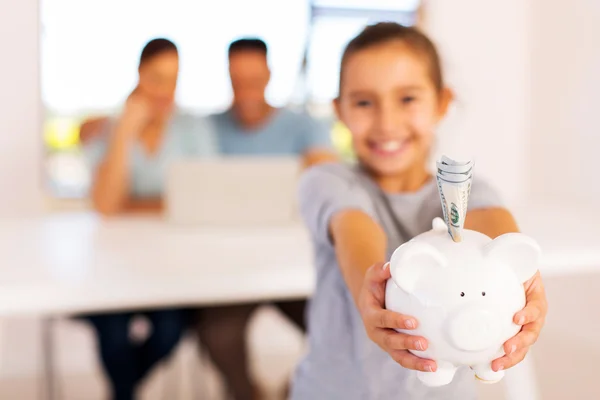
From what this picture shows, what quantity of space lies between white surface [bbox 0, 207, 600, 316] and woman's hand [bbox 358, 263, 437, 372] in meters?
0.28

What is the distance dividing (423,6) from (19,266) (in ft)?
3.74

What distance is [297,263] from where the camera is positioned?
29.1 inches

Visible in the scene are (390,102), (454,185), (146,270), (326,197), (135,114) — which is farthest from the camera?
(135,114)

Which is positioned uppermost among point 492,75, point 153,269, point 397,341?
point 492,75

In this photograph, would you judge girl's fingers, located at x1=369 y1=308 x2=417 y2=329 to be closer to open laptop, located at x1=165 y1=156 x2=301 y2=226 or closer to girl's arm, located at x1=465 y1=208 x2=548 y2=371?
girl's arm, located at x1=465 y1=208 x2=548 y2=371

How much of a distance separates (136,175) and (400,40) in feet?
3.43

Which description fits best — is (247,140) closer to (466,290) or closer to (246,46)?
(246,46)

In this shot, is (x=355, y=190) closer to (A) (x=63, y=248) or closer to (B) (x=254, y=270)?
(B) (x=254, y=270)

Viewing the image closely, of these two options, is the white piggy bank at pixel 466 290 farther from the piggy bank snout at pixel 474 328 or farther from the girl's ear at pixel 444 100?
the girl's ear at pixel 444 100

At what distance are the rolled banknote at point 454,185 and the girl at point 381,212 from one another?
0.12 feet

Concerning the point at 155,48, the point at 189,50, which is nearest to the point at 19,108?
the point at 189,50

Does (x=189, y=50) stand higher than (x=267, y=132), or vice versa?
(x=189, y=50)

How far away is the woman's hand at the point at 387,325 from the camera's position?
217 millimetres

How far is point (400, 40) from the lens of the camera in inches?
12.0
